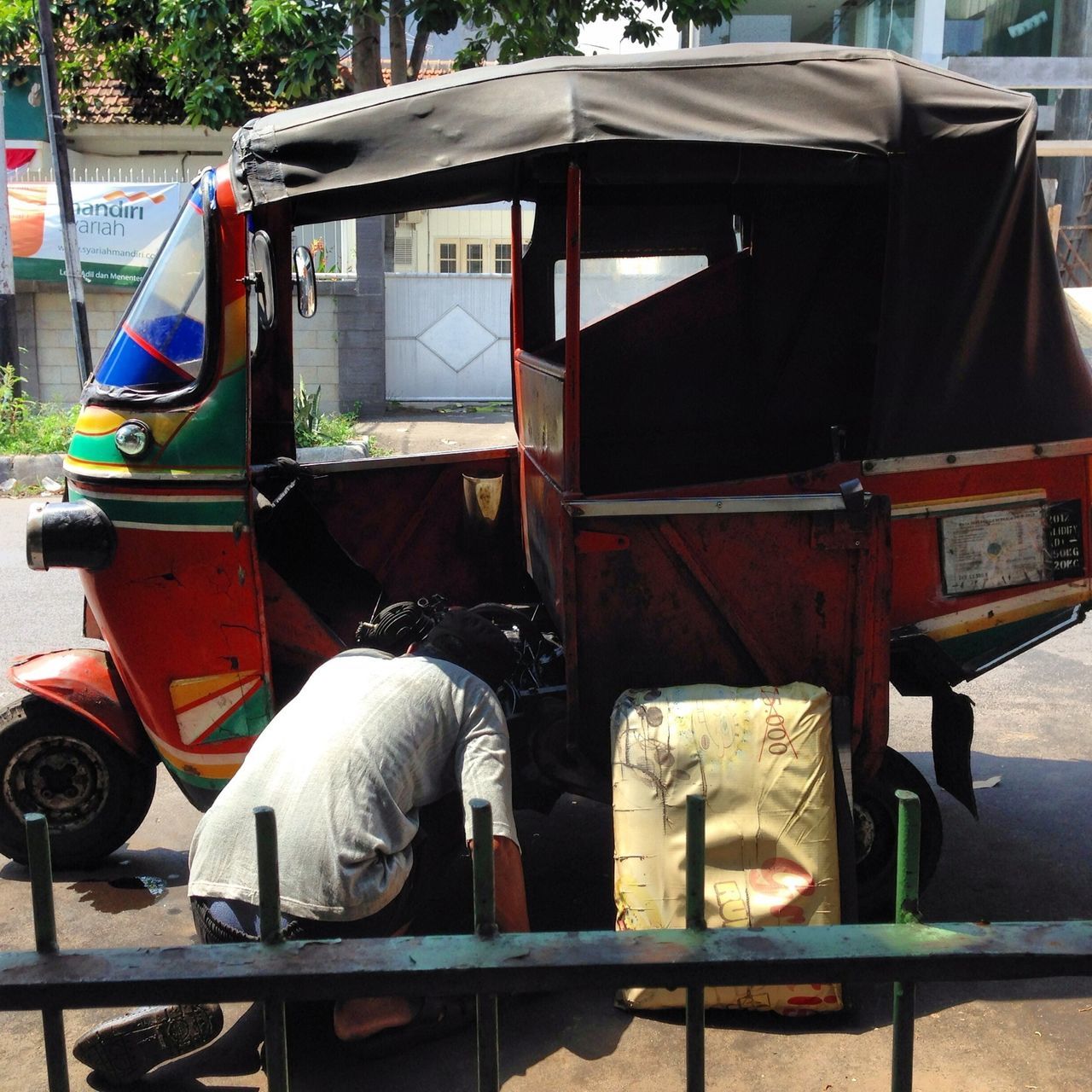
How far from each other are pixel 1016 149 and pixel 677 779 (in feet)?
6.70

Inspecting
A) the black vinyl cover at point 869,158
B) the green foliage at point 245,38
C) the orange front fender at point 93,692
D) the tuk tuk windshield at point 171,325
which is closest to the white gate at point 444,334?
the green foliage at point 245,38

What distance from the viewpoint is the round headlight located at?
145 inches

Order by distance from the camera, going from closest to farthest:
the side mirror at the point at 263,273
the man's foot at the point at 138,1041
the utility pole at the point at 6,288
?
1. the man's foot at the point at 138,1041
2. the side mirror at the point at 263,273
3. the utility pole at the point at 6,288

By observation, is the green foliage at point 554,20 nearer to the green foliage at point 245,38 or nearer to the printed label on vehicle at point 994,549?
the green foliage at point 245,38

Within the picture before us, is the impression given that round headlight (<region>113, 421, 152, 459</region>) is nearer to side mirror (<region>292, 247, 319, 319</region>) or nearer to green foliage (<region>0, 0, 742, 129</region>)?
side mirror (<region>292, 247, 319, 319</region>)

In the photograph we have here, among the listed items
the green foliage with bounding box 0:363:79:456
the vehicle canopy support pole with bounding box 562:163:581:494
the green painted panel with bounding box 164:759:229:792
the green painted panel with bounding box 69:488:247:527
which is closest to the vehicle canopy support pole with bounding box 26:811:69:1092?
the vehicle canopy support pole with bounding box 562:163:581:494

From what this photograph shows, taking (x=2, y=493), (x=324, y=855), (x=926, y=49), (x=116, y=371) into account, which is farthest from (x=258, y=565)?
(x=926, y=49)

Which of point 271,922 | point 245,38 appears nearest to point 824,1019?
point 271,922

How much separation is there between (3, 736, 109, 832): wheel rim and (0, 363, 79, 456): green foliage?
25.5 feet

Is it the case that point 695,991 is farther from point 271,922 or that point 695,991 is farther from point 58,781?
point 58,781

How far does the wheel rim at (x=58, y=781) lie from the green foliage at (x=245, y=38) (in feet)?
29.4

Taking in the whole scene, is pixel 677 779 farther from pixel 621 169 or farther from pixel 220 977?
pixel 220 977

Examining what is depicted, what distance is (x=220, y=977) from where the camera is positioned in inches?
56.9

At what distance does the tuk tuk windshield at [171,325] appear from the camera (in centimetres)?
377
